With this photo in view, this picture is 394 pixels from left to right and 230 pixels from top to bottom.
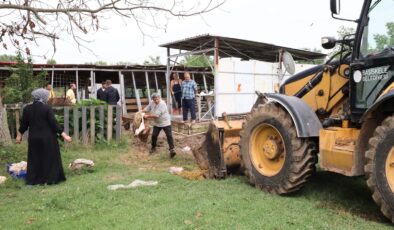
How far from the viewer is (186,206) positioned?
520cm

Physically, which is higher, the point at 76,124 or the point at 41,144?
the point at 76,124

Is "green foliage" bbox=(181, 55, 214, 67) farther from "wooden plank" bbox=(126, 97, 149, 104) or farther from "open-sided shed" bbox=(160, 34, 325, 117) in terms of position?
"wooden plank" bbox=(126, 97, 149, 104)

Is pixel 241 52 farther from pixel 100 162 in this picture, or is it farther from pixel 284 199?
pixel 284 199

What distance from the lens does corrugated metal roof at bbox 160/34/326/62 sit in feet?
50.1

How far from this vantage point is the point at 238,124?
7242mm

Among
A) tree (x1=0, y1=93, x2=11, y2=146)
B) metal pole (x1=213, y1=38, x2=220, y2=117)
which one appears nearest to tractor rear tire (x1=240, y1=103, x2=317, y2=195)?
tree (x1=0, y1=93, x2=11, y2=146)

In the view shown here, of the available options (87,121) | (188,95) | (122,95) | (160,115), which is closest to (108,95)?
(188,95)

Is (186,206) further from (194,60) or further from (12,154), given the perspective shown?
(194,60)

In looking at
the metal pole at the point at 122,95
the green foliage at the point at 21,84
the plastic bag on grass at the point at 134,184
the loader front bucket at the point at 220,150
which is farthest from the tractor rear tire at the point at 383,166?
the metal pole at the point at 122,95

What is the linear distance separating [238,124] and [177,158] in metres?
2.83

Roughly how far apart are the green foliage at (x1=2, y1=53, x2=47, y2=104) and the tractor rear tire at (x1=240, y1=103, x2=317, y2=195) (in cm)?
907

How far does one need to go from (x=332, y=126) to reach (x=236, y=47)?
38.4 ft

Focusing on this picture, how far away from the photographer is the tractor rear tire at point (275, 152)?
545cm

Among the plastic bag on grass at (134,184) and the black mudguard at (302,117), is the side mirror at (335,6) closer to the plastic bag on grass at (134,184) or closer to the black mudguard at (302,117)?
the black mudguard at (302,117)
